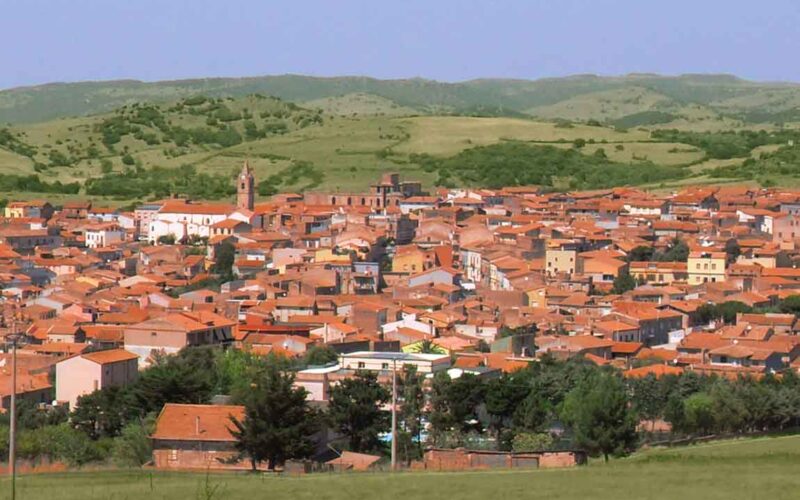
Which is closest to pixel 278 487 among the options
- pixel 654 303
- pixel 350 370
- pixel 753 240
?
pixel 350 370

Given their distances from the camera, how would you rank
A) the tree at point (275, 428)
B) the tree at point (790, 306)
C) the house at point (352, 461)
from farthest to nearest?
the tree at point (790, 306) → the tree at point (275, 428) → the house at point (352, 461)

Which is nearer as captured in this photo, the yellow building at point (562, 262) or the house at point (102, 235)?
the yellow building at point (562, 262)

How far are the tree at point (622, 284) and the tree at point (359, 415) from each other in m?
26.1

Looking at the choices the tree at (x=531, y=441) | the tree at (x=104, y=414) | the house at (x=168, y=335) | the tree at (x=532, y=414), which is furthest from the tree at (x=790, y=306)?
the tree at (x=104, y=414)

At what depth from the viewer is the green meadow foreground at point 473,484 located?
17469 mm

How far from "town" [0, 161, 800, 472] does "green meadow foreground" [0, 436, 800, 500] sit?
1683 mm

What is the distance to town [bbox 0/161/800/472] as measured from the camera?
27.3 m

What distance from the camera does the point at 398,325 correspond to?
4575 cm

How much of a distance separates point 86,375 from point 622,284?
23882mm

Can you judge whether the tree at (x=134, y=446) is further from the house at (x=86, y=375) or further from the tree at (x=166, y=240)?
the tree at (x=166, y=240)

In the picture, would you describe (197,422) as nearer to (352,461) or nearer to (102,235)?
(352,461)

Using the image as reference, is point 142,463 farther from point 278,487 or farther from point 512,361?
point 512,361

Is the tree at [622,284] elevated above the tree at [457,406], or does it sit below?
below

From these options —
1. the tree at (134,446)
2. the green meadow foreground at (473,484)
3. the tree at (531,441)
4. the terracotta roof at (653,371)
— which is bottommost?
the terracotta roof at (653,371)
